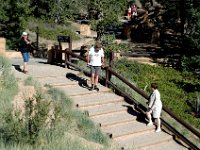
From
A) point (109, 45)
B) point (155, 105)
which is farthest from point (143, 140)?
point (109, 45)

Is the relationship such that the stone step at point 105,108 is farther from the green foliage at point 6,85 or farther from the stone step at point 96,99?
the green foliage at point 6,85

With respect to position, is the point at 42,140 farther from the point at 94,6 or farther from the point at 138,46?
the point at 138,46

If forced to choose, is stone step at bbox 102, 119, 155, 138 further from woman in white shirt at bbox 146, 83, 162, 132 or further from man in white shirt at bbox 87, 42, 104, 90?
man in white shirt at bbox 87, 42, 104, 90

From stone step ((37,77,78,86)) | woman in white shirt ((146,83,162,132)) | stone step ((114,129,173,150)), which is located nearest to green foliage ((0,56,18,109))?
stone step ((37,77,78,86))

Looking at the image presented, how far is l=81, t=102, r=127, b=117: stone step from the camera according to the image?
14.4m

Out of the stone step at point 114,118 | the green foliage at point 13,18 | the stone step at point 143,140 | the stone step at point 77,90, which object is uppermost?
the green foliage at point 13,18

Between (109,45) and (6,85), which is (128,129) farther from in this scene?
(109,45)

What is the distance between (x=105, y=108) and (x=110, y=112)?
289 millimetres

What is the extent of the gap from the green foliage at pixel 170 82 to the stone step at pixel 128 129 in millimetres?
4058

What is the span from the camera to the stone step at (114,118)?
13.9 metres

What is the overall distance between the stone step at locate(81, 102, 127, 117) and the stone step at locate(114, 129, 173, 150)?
4.51ft

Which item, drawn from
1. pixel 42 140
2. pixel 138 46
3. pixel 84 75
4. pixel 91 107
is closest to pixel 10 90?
pixel 91 107

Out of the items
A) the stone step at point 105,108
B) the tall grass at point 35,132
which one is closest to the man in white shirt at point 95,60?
the stone step at point 105,108

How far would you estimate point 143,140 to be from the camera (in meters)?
13.4
